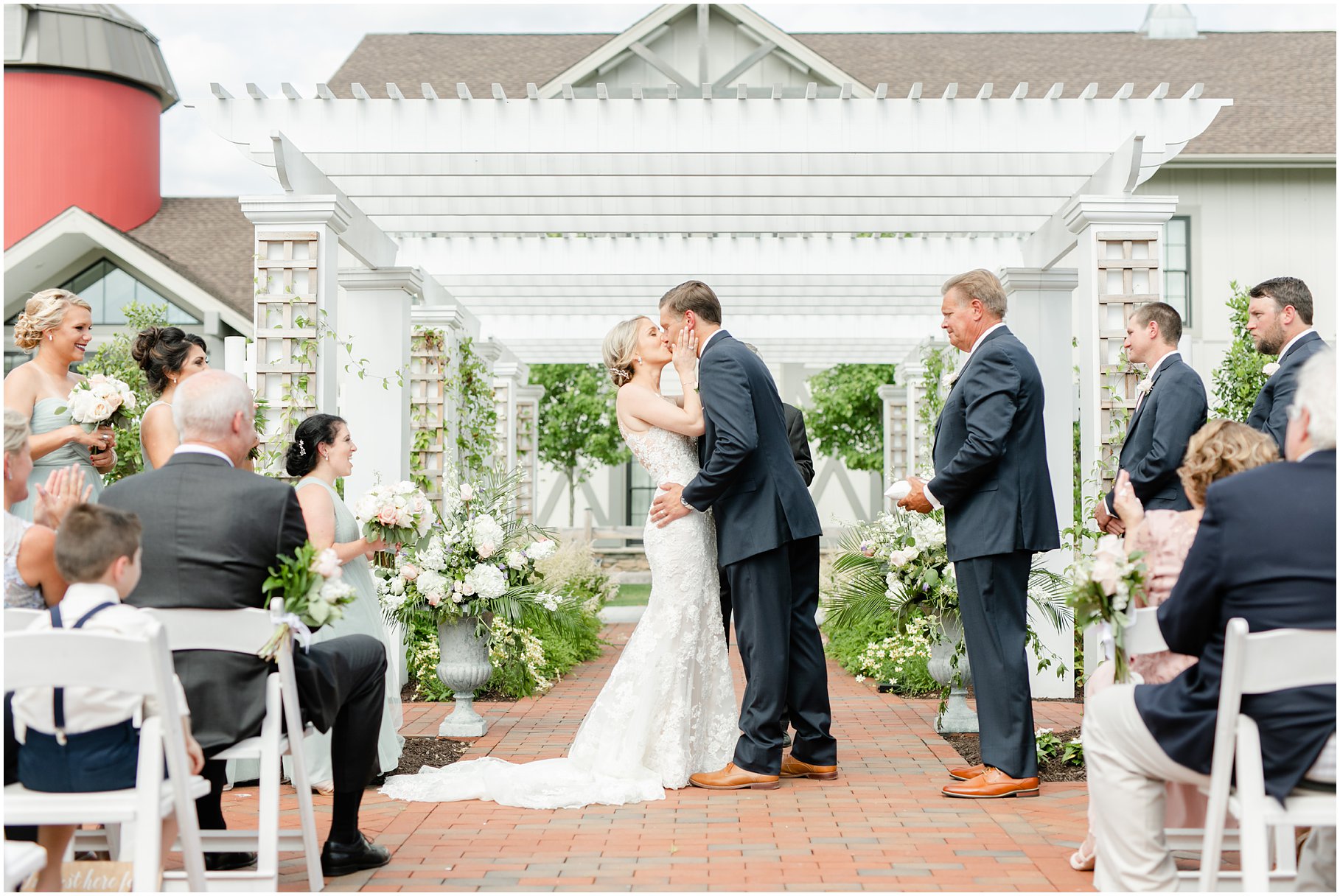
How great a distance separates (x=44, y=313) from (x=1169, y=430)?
195 inches

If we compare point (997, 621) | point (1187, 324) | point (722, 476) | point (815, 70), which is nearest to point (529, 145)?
point (722, 476)

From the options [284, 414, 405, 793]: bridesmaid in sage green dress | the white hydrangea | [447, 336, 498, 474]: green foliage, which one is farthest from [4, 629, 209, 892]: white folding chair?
[447, 336, 498, 474]: green foliage

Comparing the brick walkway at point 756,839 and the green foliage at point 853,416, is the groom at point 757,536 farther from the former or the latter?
the green foliage at point 853,416

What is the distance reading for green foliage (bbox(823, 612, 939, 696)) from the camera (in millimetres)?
8312

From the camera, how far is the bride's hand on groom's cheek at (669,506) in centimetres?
556

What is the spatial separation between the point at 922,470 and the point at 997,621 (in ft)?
15.2

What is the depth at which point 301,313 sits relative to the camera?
23.4 ft

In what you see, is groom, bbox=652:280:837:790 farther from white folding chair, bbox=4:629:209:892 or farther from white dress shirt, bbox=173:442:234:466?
white folding chair, bbox=4:629:209:892

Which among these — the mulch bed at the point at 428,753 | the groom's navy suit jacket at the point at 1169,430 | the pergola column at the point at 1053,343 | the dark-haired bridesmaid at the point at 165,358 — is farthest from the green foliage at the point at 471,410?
the groom's navy suit jacket at the point at 1169,430

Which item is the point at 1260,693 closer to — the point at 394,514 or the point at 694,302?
the point at 694,302

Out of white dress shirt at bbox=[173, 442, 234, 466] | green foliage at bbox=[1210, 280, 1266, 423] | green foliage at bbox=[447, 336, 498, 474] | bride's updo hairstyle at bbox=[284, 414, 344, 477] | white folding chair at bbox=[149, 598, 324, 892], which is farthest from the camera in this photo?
green foliage at bbox=[447, 336, 498, 474]

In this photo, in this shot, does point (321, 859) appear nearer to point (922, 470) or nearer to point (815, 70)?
point (922, 470)

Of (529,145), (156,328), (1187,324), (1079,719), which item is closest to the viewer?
(156,328)

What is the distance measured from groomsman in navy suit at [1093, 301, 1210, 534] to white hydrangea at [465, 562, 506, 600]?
2995 millimetres
